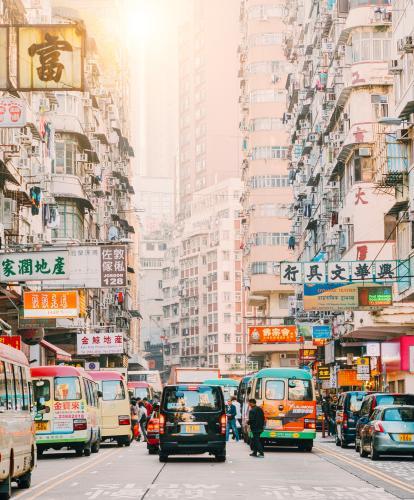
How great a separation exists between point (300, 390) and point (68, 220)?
34028mm

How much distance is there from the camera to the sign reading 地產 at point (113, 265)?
4147cm

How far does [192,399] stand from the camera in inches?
1228

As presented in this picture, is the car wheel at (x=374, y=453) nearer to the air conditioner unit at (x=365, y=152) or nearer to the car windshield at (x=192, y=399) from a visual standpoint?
the car windshield at (x=192, y=399)

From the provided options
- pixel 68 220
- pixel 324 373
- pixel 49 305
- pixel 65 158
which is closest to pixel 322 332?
pixel 324 373

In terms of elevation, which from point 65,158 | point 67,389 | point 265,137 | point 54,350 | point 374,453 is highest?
point 265,137

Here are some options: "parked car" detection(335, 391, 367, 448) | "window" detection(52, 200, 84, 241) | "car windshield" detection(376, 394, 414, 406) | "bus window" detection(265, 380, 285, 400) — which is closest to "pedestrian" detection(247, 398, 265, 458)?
"car windshield" detection(376, 394, 414, 406)

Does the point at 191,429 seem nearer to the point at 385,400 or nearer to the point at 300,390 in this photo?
the point at 385,400

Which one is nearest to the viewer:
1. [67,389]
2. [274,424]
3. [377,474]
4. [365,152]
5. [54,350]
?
[377,474]

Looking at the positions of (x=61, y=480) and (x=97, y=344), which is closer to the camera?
(x=61, y=480)

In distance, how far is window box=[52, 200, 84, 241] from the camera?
70000 mm

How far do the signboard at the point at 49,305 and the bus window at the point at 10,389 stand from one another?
22080 mm

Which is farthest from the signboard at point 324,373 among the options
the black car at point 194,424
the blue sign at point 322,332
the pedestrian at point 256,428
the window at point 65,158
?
the black car at point 194,424

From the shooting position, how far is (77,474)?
87.0ft

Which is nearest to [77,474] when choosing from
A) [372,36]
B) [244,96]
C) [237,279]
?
[372,36]
